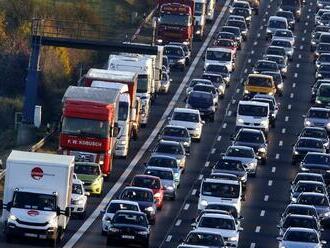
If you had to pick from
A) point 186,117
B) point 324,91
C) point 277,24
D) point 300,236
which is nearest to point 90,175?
point 300,236

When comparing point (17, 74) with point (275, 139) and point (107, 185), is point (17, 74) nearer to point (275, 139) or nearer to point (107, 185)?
point (275, 139)

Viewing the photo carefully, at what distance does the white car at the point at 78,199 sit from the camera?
9331cm

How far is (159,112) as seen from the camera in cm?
12594

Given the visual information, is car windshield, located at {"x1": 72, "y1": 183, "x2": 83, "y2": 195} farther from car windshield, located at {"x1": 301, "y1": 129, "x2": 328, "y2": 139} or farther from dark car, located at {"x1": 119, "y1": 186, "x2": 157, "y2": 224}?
car windshield, located at {"x1": 301, "y1": 129, "x2": 328, "y2": 139}

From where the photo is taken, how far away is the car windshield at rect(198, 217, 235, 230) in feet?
292

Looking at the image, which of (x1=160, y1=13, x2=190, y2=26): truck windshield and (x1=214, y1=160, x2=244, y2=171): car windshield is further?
(x1=160, y1=13, x2=190, y2=26): truck windshield

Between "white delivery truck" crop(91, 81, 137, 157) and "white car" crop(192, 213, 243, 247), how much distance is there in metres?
19.0

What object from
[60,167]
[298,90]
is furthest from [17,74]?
[60,167]

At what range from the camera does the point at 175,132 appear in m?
114

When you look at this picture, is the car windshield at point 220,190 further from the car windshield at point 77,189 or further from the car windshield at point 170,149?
the car windshield at point 170,149

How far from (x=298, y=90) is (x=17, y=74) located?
19799 mm

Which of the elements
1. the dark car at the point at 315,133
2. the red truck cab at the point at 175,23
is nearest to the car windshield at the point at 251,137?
the dark car at the point at 315,133

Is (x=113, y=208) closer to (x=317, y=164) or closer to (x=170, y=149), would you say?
(x=170, y=149)

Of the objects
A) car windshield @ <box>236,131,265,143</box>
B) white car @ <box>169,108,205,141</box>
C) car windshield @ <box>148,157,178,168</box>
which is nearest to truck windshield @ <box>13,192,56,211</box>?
car windshield @ <box>148,157,178,168</box>
